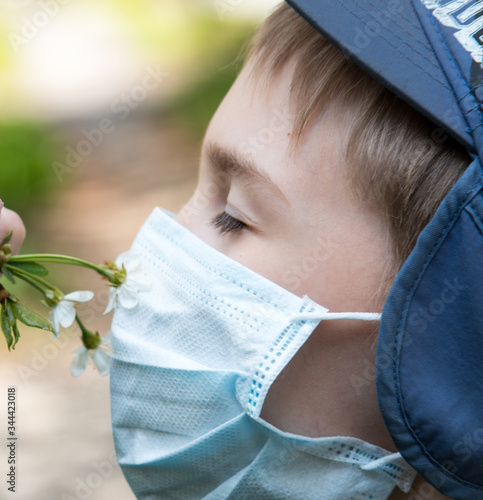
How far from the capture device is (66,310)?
1333mm

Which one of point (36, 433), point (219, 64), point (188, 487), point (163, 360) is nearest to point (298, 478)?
point (188, 487)

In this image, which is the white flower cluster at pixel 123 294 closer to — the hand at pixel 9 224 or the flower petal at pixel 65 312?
the flower petal at pixel 65 312

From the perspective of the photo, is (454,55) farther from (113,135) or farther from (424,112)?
(113,135)

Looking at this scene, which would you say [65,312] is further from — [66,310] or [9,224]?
[9,224]

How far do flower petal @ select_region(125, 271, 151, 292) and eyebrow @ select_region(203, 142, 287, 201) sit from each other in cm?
29

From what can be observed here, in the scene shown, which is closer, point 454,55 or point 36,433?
point 454,55

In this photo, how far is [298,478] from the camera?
1.42m

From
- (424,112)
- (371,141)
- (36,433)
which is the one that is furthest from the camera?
(36,433)

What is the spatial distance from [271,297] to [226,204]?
248 mm

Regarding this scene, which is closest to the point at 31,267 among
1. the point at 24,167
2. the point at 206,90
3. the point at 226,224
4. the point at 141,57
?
the point at 226,224

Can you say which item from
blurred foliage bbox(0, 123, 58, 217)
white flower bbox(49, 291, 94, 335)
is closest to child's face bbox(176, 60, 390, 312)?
white flower bbox(49, 291, 94, 335)

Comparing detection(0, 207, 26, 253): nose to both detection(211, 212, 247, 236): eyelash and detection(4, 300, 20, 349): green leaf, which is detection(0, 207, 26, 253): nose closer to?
detection(4, 300, 20, 349): green leaf

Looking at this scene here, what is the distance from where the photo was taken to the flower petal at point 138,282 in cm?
148

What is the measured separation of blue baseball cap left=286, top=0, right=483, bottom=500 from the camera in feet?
3.79
